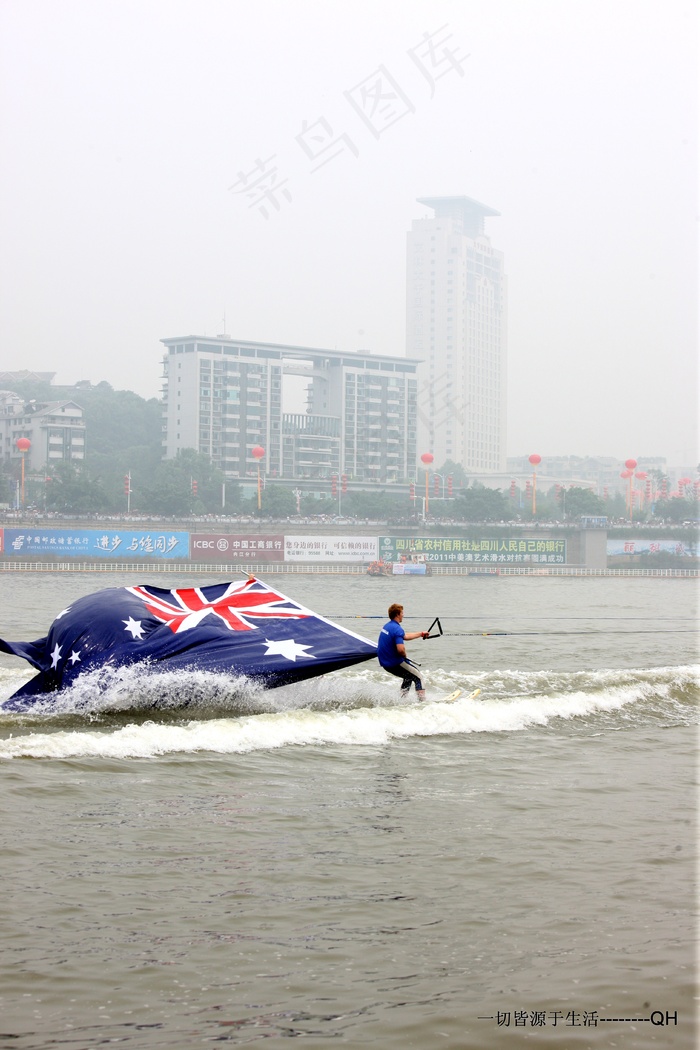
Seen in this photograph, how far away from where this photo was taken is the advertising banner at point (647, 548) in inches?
4129

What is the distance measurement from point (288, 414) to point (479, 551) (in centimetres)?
6829

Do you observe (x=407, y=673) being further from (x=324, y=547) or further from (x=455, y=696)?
(x=324, y=547)

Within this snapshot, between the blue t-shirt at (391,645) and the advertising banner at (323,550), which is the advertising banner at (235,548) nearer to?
the advertising banner at (323,550)

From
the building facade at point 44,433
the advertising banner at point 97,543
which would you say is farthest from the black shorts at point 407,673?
the building facade at point 44,433

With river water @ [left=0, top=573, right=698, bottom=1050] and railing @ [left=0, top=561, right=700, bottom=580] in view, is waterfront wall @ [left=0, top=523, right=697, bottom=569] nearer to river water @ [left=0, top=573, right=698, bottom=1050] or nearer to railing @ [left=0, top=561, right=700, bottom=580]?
railing @ [left=0, top=561, right=700, bottom=580]

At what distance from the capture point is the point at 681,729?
13992mm

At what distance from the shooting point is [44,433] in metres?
136

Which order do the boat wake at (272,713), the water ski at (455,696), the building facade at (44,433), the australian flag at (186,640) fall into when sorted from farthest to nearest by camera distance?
the building facade at (44,433), the water ski at (455,696), the australian flag at (186,640), the boat wake at (272,713)

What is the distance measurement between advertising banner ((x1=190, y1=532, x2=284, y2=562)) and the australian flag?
75.9m

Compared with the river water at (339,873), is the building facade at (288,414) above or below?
above

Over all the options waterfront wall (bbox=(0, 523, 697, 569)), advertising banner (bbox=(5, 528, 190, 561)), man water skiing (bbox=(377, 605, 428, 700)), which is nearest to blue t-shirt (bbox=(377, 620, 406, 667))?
man water skiing (bbox=(377, 605, 428, 700))

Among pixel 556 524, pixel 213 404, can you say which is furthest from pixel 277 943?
pixel 213 404

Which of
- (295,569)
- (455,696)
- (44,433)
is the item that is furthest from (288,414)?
(455,696)

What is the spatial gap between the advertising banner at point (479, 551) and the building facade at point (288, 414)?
47.4m
